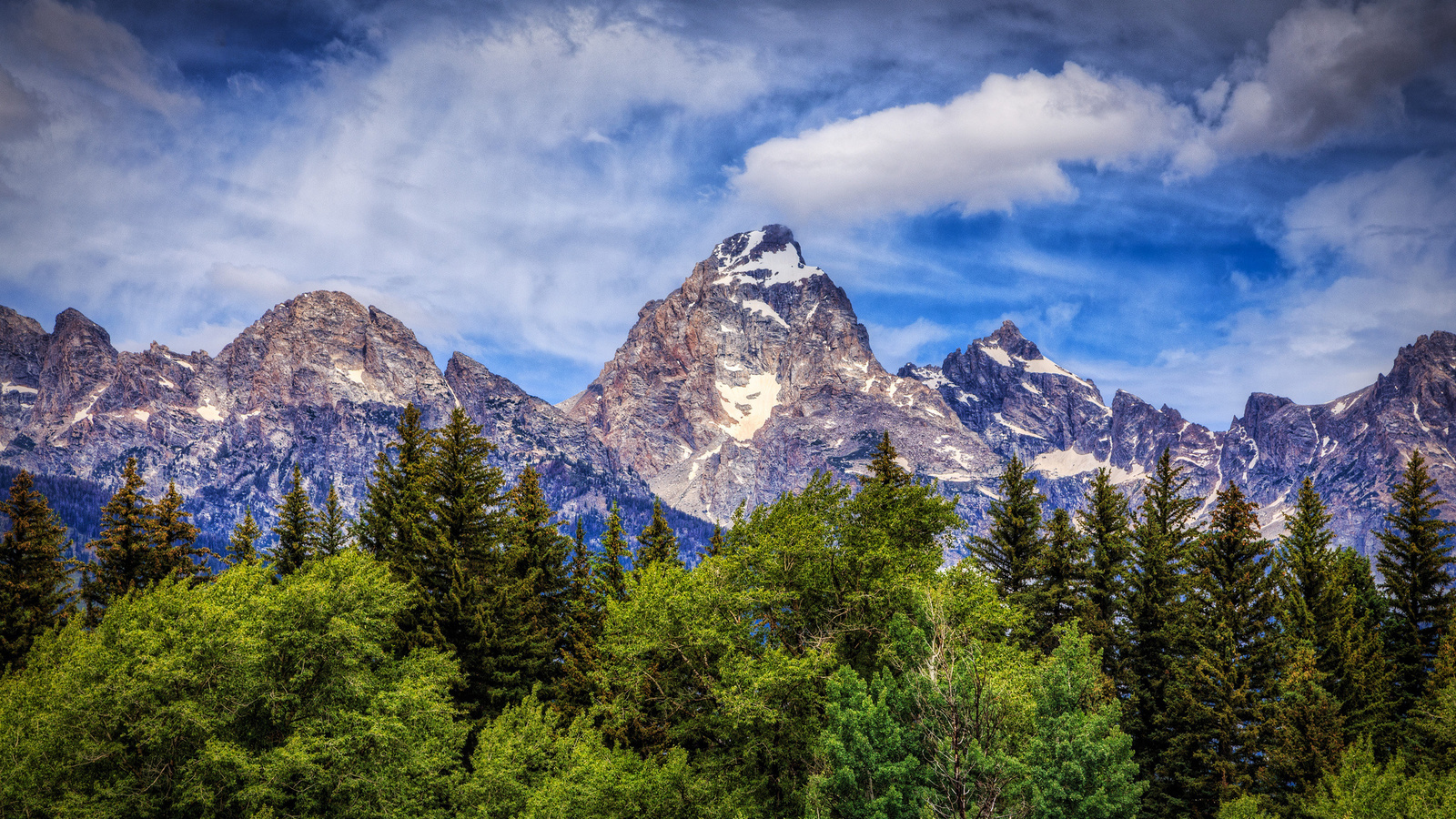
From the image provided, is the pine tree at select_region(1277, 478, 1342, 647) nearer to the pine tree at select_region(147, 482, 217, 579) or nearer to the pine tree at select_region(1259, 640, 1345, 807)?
the pine tree at select_region(1259, 640, 1345, 807)

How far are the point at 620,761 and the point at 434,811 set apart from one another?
6.29 meters

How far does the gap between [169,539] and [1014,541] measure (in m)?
42.9

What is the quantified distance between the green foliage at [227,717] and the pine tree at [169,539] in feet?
49.0

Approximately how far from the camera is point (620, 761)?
97.2 feet

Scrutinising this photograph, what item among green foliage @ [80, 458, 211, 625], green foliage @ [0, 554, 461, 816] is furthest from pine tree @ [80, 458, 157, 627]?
green foliage @ [0, 554, 461, 816]

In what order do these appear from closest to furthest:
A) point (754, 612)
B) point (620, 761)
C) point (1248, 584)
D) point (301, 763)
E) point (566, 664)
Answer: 1. point (301, 763)
2. point (620, 761)
3. point (754, 612)
4. point (1248, 584)
5. point (566, 664)

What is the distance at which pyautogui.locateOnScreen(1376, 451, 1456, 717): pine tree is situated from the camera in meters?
38.9

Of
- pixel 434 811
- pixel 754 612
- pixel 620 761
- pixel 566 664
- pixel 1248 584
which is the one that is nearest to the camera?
pixel 434 811

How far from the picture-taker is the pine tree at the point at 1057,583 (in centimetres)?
3872

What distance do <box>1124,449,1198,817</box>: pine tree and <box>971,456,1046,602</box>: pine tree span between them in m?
4.48

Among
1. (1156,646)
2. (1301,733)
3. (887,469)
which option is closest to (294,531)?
(887,469)

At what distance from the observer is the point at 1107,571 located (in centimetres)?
3962

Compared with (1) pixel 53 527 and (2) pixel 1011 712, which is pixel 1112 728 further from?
(1) pixel 53 527

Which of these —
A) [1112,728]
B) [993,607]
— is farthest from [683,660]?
[1112,728]
